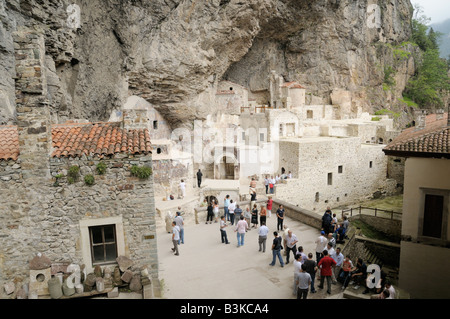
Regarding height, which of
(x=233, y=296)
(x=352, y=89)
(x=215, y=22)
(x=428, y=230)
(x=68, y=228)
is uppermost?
(x=215, y=22)

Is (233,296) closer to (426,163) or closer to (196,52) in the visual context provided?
(426,163)

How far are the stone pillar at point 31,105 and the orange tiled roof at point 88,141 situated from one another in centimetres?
34

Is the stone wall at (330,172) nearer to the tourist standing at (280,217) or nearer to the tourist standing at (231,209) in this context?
the tourist standing at (231,209)

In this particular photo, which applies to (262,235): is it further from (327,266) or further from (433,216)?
(433,216)

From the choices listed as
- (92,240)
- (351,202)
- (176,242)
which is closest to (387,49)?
(351,202)

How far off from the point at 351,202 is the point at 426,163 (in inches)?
730

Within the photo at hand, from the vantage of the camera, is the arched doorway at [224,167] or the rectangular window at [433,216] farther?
the arched doorway at [224,167]

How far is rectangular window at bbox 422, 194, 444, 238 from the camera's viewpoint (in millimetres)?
11172

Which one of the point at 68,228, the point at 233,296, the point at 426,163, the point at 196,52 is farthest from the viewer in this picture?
the point at 196,52

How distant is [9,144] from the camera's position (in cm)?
817

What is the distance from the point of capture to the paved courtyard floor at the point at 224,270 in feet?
30.1

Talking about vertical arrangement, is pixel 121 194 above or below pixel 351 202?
above

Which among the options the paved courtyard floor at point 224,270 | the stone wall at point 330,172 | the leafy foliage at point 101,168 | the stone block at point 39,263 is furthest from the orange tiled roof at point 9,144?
the stone wall at point 330,172
